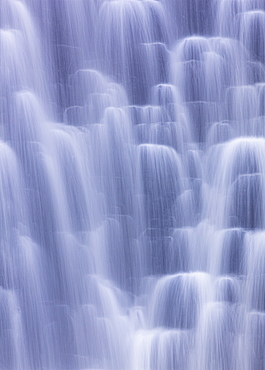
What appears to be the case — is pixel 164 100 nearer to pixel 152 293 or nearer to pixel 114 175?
pixel 114 175

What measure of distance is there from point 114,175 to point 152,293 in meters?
0.86

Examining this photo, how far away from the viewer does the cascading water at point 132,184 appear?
3.68 meters

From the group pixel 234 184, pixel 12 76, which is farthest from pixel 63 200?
pixel 234 184

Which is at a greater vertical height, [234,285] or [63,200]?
[63,200]

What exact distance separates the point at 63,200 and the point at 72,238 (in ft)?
0.89

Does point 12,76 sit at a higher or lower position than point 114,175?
higher

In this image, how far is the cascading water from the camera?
3678mm

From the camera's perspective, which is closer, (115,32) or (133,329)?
(133,329)

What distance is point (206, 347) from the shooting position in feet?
11.9

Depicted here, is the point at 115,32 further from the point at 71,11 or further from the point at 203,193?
the point at 203,193

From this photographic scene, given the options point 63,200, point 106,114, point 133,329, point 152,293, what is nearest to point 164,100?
point 106,114

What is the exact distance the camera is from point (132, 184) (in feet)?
12.6

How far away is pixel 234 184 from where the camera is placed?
3.79 metres

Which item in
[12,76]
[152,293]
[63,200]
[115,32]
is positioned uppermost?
[115,32]
